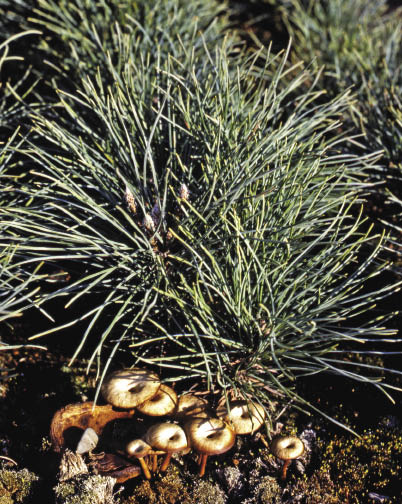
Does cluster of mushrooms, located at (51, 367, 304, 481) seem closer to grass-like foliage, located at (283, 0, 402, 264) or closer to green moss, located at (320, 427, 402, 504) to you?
green moss, located at (320, 427, 402, 504)

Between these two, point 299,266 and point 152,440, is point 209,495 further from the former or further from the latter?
point 299,266

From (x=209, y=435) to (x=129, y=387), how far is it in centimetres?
18

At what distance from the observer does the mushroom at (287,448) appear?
2.93 ft

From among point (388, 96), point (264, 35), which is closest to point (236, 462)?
point (388, 96)

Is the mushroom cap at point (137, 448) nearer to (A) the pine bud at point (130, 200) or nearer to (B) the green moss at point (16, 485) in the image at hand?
(B) the green moss at point (16, 485)

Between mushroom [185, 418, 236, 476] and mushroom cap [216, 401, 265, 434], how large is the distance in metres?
0.02

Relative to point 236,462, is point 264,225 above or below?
above

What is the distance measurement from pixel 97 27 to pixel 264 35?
96cm

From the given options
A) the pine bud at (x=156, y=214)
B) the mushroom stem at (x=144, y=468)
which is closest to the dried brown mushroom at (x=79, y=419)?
the mushroom stem at (x=144, y=468)

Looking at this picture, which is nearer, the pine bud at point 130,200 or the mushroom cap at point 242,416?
the mushroom cap at point 242,416

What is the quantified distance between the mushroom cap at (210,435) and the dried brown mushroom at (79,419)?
0.55 feet

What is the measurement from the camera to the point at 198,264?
1011mm

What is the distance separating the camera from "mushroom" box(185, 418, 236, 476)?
86cm

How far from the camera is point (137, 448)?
88 cm
